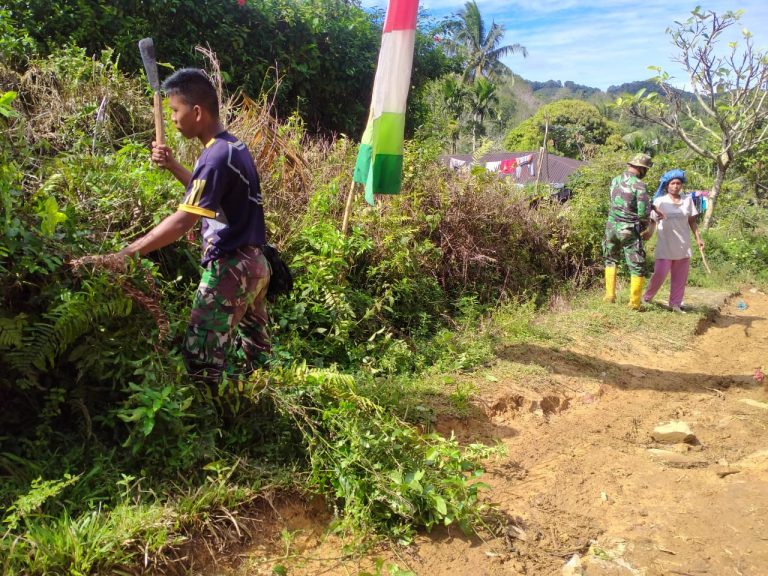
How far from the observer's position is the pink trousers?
748 cm

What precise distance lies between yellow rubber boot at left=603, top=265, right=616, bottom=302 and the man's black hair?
5946 millimetres

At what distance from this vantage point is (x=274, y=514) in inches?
107

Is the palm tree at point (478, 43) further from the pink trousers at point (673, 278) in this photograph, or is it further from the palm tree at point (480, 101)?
the pink trousers at point (673, 278)

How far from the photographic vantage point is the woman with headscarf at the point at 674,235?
7.40 m

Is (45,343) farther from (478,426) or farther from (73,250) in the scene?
(478,426)

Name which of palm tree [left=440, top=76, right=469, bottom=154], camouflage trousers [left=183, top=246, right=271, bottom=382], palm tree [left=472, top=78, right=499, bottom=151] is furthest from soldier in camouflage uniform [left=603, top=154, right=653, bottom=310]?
palm tree [left=472, top=78, right=499, bottom=151]

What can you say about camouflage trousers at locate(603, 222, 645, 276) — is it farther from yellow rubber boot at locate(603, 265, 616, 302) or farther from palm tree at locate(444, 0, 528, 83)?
palm tree at locate(444, 0, 528, 83)

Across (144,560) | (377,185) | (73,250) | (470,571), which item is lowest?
(470,571)

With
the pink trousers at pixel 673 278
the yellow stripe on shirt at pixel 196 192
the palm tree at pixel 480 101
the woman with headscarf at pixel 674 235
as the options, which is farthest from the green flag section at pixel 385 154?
the palm tree at pixel 480 101

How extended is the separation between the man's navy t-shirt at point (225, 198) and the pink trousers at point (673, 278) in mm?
6280

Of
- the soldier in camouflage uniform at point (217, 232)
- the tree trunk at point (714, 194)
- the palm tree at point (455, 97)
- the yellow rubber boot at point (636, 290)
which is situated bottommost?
the yellow rubber boot at point (636, 290)

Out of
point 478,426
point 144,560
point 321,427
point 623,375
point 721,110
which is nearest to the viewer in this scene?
point 144,560

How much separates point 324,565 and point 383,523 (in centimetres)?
35

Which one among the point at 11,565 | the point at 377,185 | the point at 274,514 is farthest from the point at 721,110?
the point at 11,565
